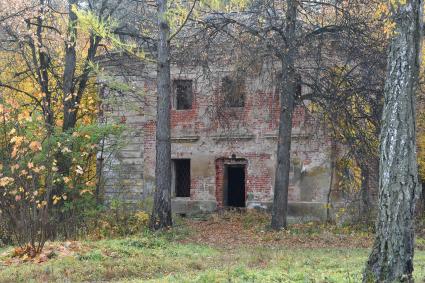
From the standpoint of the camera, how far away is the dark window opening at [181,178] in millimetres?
22906

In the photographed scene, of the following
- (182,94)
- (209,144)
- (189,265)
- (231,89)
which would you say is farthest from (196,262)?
(182,94)

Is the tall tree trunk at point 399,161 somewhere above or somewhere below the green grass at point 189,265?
above

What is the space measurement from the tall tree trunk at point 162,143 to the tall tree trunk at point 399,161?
9724 millimetres

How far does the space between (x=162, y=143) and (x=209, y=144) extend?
5.93 meters

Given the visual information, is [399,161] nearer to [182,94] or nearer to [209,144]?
[209,144]

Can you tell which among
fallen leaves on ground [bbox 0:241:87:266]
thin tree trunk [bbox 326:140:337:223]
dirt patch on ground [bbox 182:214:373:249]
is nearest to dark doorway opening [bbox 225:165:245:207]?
dirt patch on ground [bbox 182:214:373:249]

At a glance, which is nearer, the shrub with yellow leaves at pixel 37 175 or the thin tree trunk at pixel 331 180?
the shrub with yellow leaves at pixel 37 175

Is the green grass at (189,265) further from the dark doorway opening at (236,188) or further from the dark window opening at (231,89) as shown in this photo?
the dark doorway opening at (236,188)

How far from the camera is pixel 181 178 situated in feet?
75.6

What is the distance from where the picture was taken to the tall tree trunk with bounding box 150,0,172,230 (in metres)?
15.9

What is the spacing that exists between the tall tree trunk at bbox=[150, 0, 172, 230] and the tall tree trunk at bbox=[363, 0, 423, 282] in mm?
9724

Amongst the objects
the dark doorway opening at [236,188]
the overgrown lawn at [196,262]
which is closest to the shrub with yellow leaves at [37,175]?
the overgrown lawn at [196,262]

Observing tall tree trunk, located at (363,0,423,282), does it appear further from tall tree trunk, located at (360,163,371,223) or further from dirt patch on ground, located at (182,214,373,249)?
tall tree trunk, located at (360,163,371,223)

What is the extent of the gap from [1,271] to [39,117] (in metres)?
6.87
